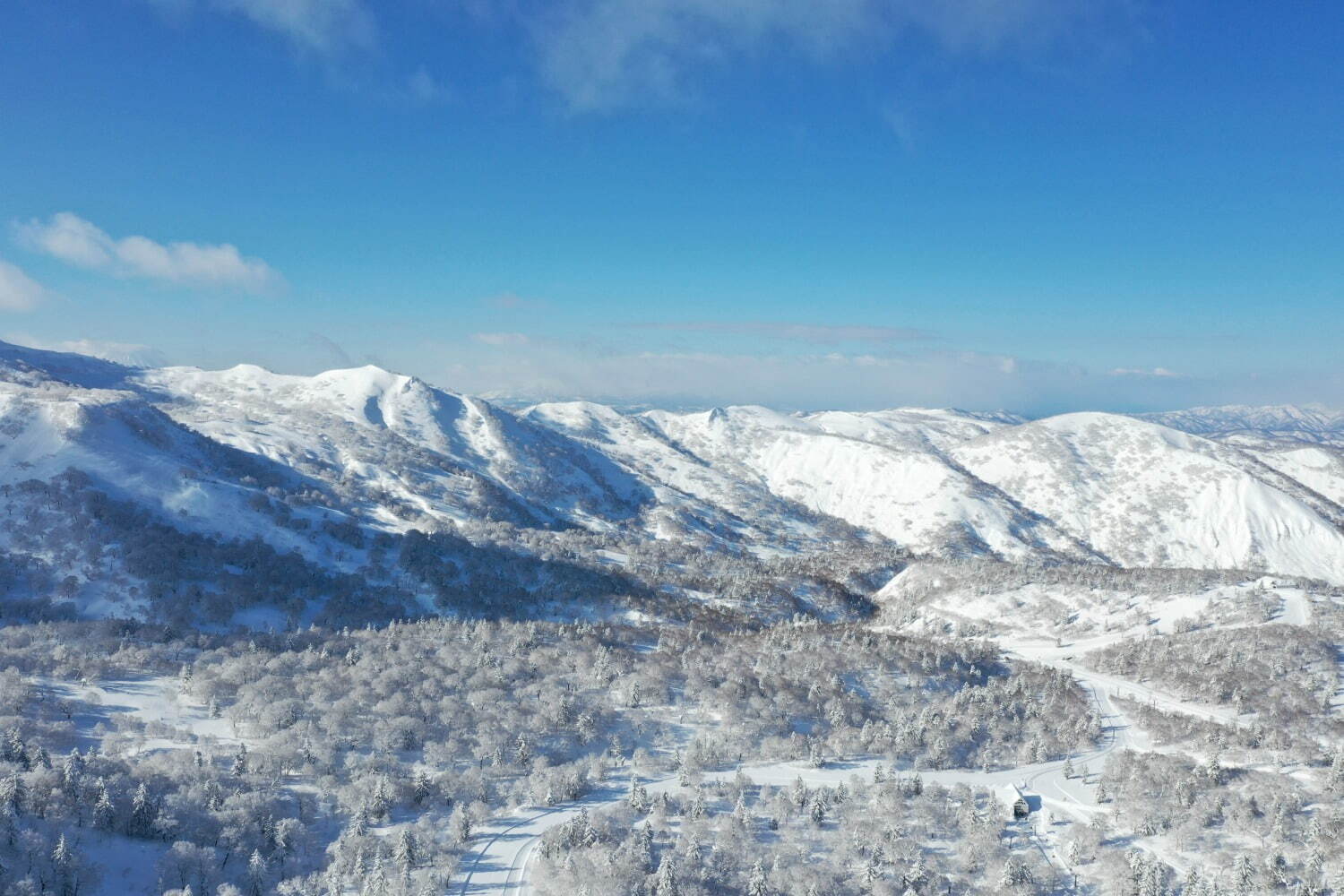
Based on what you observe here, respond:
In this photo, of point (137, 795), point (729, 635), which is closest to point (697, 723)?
point (729, 635)

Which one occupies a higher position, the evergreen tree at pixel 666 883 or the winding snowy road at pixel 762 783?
the evergreen tree at pixel 666 883

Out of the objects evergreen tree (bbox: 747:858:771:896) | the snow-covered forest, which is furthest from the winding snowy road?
evergreen tree (bbox: 747:858:771:896)

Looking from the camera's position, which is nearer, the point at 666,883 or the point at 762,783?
the point at 666,883

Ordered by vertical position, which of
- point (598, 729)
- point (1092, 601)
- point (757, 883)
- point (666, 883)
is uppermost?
point (1092, 601)

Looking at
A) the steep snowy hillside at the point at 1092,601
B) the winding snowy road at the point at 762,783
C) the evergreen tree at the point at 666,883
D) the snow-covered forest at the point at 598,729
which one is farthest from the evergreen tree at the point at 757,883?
the steep snowy hillside at the point at 1092,601

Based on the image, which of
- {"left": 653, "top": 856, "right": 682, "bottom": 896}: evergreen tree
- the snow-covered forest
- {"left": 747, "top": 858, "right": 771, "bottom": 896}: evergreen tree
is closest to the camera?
{"left": 653, "top": 856, "right": 682, "bottom": 896}: evergreen tree

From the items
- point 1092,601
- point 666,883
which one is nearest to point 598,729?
point 666,883

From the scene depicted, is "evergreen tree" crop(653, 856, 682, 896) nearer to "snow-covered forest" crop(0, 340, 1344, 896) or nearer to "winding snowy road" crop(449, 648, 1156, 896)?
"snow-covered forest" crop(0, 340, 1344, 896)

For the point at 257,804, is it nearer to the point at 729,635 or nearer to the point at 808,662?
the point at 808,662

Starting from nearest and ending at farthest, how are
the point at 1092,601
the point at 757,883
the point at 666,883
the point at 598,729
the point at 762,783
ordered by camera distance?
the point at 666,883, the point at 757,883, the point at 762,783, the point at 598,729, the point at 1092,601

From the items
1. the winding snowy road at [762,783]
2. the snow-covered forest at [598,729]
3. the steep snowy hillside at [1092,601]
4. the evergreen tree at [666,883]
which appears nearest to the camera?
the evergreen tree at [666,883]

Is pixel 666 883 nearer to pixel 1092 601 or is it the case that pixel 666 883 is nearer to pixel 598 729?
pixel 598 729

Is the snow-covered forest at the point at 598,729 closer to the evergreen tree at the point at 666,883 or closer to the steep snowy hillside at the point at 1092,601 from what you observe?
the evergreen tree at the point at 666,883
